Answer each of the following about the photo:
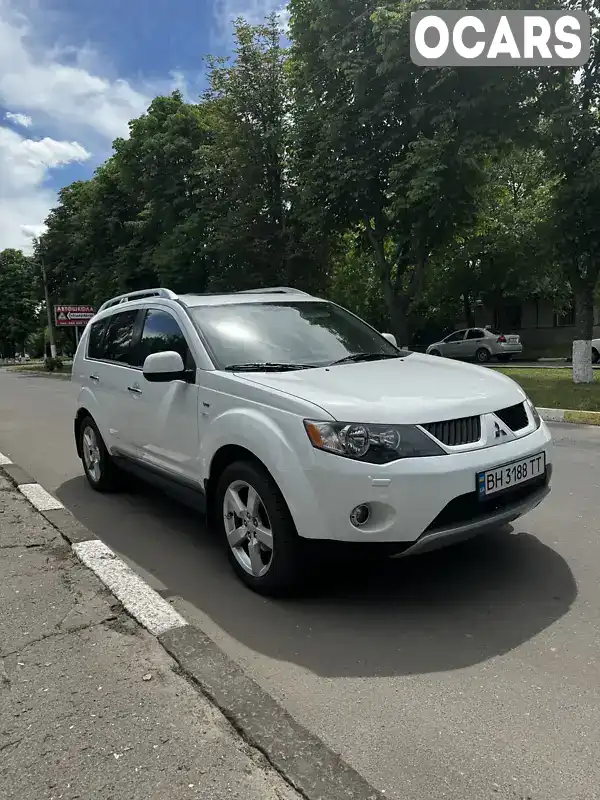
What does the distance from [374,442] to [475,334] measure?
27.0 m

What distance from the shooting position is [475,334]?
95.3 ft

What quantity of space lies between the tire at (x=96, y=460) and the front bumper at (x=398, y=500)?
122 inches

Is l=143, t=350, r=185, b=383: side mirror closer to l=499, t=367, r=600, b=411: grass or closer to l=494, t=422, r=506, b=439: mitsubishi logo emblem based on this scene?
l=494, t=422, r=506, b=439: mitsubishi logo emblem

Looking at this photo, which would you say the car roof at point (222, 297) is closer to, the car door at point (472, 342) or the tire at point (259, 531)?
the tire at point (259, 531)

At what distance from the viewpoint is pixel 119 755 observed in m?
2.39

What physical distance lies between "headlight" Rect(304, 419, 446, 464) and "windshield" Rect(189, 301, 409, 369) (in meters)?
0.95

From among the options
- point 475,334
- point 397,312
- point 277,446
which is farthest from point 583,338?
point 475,334

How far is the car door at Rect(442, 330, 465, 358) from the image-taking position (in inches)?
1170

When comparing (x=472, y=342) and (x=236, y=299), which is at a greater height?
(x=236, y=299)

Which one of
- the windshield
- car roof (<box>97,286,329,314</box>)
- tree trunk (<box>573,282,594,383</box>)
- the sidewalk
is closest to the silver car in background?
tree trunk (<box>573,282,594,383</box>)

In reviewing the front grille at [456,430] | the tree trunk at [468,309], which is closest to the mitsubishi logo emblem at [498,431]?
the front grille at [456,430]

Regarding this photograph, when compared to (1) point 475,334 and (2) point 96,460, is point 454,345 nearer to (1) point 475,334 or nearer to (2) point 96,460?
(1) point 475,334

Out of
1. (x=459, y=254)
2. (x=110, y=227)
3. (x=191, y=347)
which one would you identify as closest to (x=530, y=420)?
(x=191, y=347)

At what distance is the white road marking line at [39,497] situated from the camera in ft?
18.6
